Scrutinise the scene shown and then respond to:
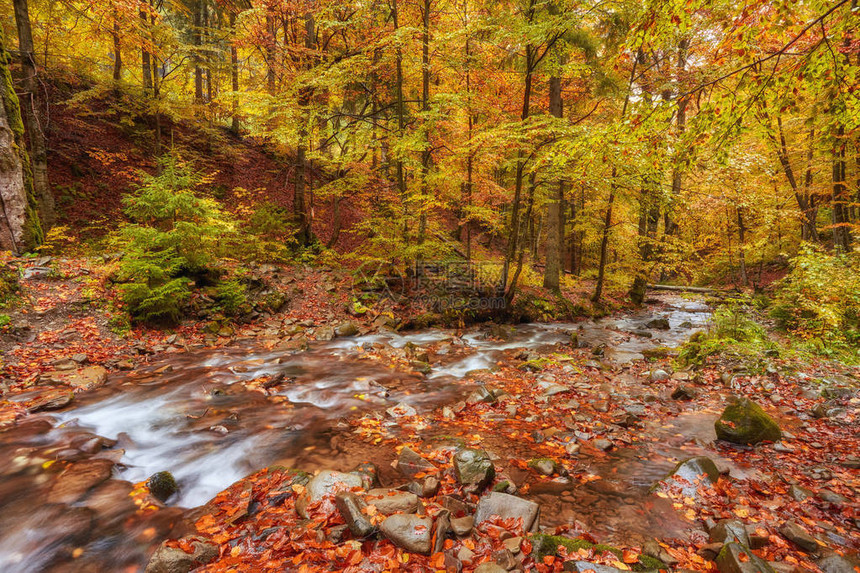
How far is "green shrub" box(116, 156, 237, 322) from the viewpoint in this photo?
8086 mm

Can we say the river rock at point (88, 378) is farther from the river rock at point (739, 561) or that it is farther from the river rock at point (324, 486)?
the river rock at point (739, 561)

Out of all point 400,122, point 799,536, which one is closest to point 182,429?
point 799,536

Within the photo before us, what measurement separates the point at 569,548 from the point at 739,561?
3.55ft

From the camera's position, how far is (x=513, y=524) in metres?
3.03

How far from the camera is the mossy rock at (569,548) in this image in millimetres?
2612

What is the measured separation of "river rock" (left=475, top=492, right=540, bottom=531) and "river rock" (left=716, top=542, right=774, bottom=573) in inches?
50.5

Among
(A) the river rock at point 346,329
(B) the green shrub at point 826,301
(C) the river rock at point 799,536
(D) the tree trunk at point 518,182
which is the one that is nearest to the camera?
(C) the river rock at point 799,536

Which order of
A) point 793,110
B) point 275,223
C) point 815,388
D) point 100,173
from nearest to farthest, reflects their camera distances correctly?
point 793,110
point 815,388
point 275,223
point 100,173

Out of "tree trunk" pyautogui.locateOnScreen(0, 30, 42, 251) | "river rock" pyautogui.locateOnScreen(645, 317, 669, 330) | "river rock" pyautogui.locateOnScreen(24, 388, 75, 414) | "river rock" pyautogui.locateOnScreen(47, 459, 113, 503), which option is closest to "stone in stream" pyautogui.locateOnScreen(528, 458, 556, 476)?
"river rock" pyautogui.locateOnScreen(47, 459, 113, 503)

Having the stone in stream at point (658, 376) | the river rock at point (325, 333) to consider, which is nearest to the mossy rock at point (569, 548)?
the stone in stream at point (658, 376)

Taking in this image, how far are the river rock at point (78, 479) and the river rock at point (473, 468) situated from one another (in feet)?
12.7

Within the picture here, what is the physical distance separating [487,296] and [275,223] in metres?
8.38

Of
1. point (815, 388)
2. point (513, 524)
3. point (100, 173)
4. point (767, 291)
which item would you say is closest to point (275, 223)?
point (100, 173)

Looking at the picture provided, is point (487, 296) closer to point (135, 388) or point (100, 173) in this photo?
point (135, 388)
